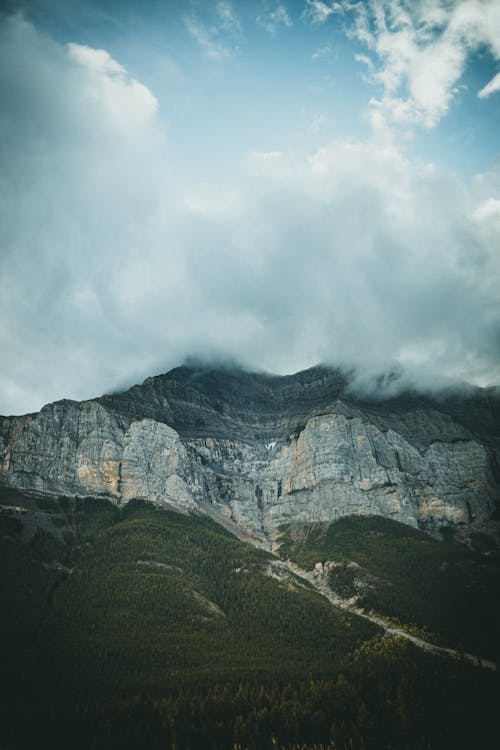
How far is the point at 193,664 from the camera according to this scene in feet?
326

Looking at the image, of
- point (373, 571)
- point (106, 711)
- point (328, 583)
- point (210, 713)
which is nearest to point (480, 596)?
point (373, 571)

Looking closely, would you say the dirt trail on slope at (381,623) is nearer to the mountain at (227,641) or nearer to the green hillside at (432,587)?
the mountain at (227,641)

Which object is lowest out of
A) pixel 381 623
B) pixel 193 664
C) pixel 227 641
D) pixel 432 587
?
pixel 193 664

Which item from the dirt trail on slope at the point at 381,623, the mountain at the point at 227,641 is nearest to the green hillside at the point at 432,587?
the mountain at the point at 227,641

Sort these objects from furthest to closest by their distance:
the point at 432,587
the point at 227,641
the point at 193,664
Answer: the point at 432,587, the point at 227,641, the point at 193,664

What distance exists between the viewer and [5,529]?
538 feet

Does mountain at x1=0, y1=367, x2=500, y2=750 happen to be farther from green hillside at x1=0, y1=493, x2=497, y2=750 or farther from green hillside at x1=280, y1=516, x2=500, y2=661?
green hillside at x1=280, y1=516, x2=500, y2=661

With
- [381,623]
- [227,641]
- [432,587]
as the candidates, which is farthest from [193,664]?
[432,587]

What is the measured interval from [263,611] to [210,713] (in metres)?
59.3

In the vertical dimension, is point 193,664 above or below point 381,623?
below

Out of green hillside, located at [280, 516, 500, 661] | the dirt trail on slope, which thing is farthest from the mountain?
the dirt trail on slope

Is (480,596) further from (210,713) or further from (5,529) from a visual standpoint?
(5,529)

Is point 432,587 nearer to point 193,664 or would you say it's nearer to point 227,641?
point 227,641

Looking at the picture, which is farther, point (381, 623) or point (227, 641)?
point (381, 623)
